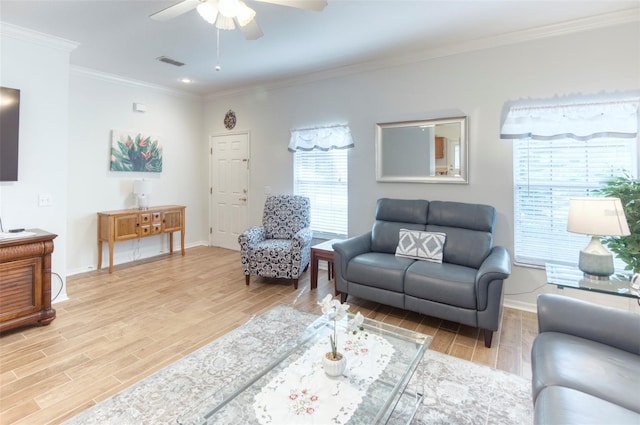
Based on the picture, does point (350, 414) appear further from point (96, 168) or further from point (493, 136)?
point (96, 168)

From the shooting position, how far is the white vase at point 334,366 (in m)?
1.58

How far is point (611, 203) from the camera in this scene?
7.07 feet

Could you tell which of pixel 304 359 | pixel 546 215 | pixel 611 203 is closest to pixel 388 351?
pixel 304 359

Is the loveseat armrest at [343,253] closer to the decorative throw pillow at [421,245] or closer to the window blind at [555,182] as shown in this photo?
the decorative throw pillow at [421,245]

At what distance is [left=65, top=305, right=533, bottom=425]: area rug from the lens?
1.78m

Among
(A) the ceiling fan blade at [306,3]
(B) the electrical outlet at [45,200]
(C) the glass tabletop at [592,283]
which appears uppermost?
(A) the ceiling fan blade at [306,3]

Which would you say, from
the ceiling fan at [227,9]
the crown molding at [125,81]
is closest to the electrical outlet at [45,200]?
the crown molding at [125,81]

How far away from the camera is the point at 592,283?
2.18 meters

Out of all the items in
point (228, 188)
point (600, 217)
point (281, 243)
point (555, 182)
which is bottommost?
point (281, 243)

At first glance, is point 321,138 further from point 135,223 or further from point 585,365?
point 585,365

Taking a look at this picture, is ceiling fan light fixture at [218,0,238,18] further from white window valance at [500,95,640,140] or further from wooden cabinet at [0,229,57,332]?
white window valance at [500,95,640,140]

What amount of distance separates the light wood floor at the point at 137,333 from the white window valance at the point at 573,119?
175 cm

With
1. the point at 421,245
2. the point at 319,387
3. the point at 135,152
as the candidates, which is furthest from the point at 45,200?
the point at 421,245

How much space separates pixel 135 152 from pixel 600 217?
5525 millimetres
